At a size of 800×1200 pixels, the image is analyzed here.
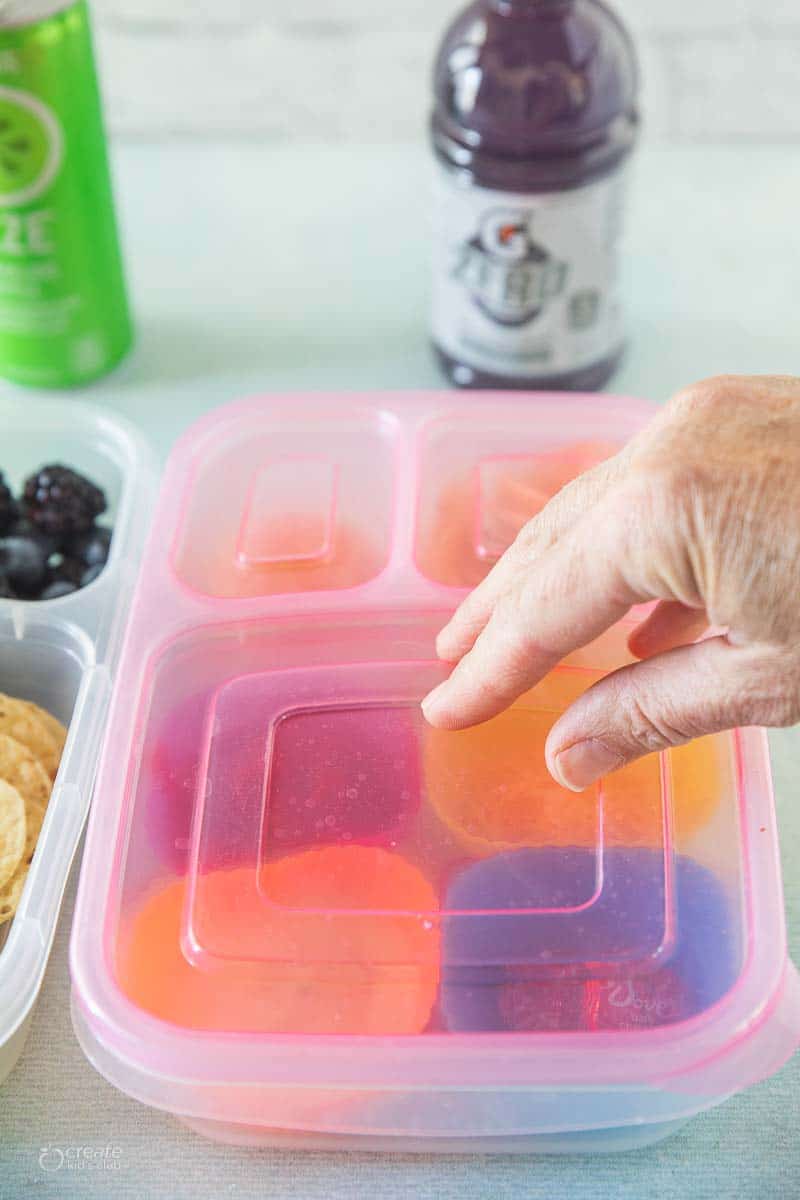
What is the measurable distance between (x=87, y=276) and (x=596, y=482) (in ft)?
1.68

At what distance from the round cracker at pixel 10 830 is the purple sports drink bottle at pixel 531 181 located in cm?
45

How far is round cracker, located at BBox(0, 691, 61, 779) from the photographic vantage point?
0.71m

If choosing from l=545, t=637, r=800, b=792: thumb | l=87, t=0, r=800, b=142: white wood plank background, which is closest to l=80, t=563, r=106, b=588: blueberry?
l=545, t=637, r=800, b=792: thumb

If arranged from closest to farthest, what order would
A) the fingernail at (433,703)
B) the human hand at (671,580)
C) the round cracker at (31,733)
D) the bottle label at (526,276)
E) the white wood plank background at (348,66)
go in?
the human hand at (671,580) → the fingernail at (433,703) → the round cracker at (31,733) → the bottle label at (526,276) → the white wood plank background at (348,66)

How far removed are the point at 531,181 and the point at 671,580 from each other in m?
0.41

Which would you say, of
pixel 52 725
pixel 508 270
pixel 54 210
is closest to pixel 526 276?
pixel 508 270

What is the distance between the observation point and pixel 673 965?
0.58 metres

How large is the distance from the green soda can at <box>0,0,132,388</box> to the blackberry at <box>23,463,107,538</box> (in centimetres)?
16

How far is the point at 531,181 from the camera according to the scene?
80 centimetres

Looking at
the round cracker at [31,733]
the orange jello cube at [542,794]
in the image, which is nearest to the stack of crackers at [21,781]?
the round cracker at [31,733]

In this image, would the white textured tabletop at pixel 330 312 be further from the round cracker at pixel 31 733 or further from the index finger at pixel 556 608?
the index finger at pixel 556 608

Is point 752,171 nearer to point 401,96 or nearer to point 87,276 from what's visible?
point 401,96

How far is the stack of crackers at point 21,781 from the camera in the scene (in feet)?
2.13

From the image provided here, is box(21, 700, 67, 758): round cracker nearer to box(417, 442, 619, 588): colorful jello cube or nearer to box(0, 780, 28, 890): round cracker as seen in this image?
box(0, 780, 28, 890): round cracker
